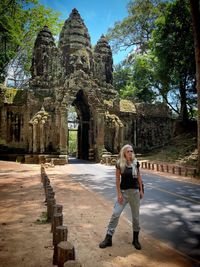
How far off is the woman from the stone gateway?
17590 mm

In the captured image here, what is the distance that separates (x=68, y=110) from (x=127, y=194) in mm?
20505

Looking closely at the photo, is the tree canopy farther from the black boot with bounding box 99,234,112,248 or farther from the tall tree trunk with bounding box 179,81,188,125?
the black boot with bounding box 99,234,112,248

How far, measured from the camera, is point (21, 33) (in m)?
33.2

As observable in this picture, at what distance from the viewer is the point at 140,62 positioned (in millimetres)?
33594

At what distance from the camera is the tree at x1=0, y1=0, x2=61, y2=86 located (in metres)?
30.5

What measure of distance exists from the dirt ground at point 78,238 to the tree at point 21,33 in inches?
978

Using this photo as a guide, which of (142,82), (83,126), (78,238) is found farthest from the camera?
(142,82)

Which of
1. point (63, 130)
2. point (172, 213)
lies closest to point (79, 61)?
point (63, 130)

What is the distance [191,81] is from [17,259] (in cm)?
2848

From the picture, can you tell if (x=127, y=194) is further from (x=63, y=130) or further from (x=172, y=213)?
(x=63, y=130)

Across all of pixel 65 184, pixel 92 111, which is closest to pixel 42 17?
pixel 92 111

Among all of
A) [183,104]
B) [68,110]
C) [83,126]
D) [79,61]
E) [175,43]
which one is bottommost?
[83,126]

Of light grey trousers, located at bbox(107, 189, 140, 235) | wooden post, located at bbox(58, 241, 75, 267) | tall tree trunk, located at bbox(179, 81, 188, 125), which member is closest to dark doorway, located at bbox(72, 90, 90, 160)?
tall tree trunk, located at bbox(179, 81, 188, 125)

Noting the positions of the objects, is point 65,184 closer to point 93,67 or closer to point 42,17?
point 93,67
